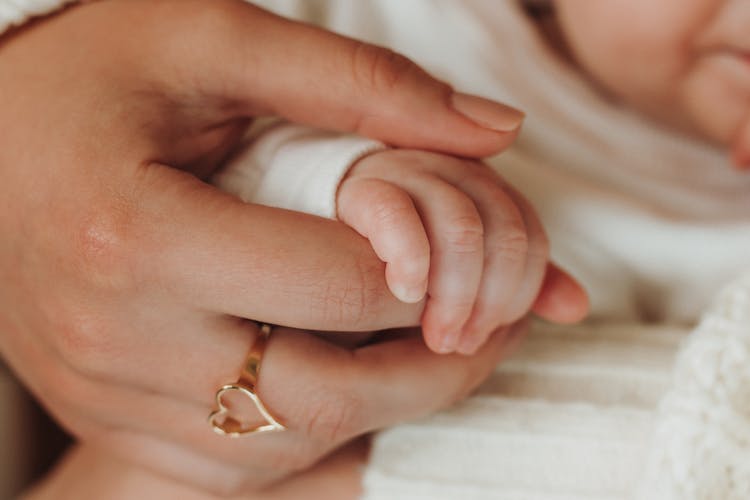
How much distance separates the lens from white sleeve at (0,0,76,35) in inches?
23.7

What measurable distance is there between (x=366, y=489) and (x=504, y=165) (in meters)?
0.35

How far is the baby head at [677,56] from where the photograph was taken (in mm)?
730

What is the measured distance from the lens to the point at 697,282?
79 centimetres

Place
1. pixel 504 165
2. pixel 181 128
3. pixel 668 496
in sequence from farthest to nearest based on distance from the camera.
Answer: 1. pixel 504 165
2. pixel 181 128
3. pixel 668 496

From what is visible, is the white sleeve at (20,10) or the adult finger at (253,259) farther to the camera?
the white sleeve at (20,10)

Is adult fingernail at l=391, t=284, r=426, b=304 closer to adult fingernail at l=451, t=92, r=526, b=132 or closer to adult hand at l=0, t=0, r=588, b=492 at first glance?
adult hand at l=0, t=0, r=588, b=492

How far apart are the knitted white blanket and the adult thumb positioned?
20cm

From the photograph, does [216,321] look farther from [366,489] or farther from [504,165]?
[504,165]

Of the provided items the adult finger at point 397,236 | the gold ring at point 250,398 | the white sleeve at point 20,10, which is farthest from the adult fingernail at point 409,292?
the white sleeve at point 20,10

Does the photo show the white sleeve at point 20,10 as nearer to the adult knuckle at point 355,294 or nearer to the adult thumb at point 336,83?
the adult thumb at point 336,83

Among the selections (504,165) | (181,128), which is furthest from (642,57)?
(181,128)

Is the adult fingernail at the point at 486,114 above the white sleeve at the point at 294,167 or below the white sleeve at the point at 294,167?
above

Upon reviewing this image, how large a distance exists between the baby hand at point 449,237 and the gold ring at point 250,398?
4.0 inches

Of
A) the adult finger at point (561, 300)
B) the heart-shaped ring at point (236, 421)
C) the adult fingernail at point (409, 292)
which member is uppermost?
the adult fingernail at point (409, 292)
